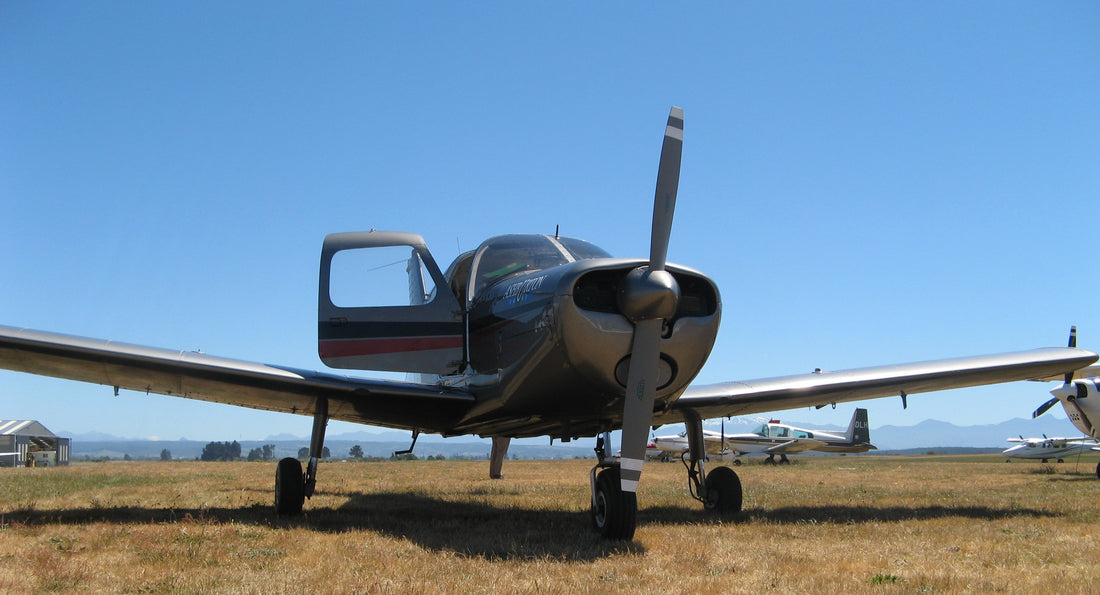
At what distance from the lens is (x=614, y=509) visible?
21.3 ft

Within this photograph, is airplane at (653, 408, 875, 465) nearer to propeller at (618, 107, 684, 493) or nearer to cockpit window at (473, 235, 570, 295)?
cockpit window at (473, 235, 570, 295)

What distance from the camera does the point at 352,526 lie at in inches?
303

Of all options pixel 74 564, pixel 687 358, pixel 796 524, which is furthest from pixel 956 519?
pixel 74 564

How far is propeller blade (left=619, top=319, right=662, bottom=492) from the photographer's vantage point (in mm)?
6344

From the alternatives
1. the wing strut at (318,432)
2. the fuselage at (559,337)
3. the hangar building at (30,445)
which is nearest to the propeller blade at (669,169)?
the fuselage at (559,337)

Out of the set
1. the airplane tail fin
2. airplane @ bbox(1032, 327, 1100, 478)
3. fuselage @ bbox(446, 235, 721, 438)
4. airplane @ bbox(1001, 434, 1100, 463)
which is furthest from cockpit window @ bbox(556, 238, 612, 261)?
airplane @ bbox(1001, 434, 1100, 463)

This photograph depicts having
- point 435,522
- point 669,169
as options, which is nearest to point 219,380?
point 435,522

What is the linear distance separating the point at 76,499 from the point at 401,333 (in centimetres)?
588

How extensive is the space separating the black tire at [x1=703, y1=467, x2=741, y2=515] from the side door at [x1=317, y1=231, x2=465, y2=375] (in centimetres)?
342

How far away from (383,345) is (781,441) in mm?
32446

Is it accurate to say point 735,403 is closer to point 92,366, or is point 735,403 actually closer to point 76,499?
point 92,366

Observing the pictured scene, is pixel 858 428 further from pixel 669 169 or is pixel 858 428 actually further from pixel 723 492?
pixel 669 169

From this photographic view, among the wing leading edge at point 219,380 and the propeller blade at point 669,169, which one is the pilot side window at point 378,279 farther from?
the propeller blade at point 669,169

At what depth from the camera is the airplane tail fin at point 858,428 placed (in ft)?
135
